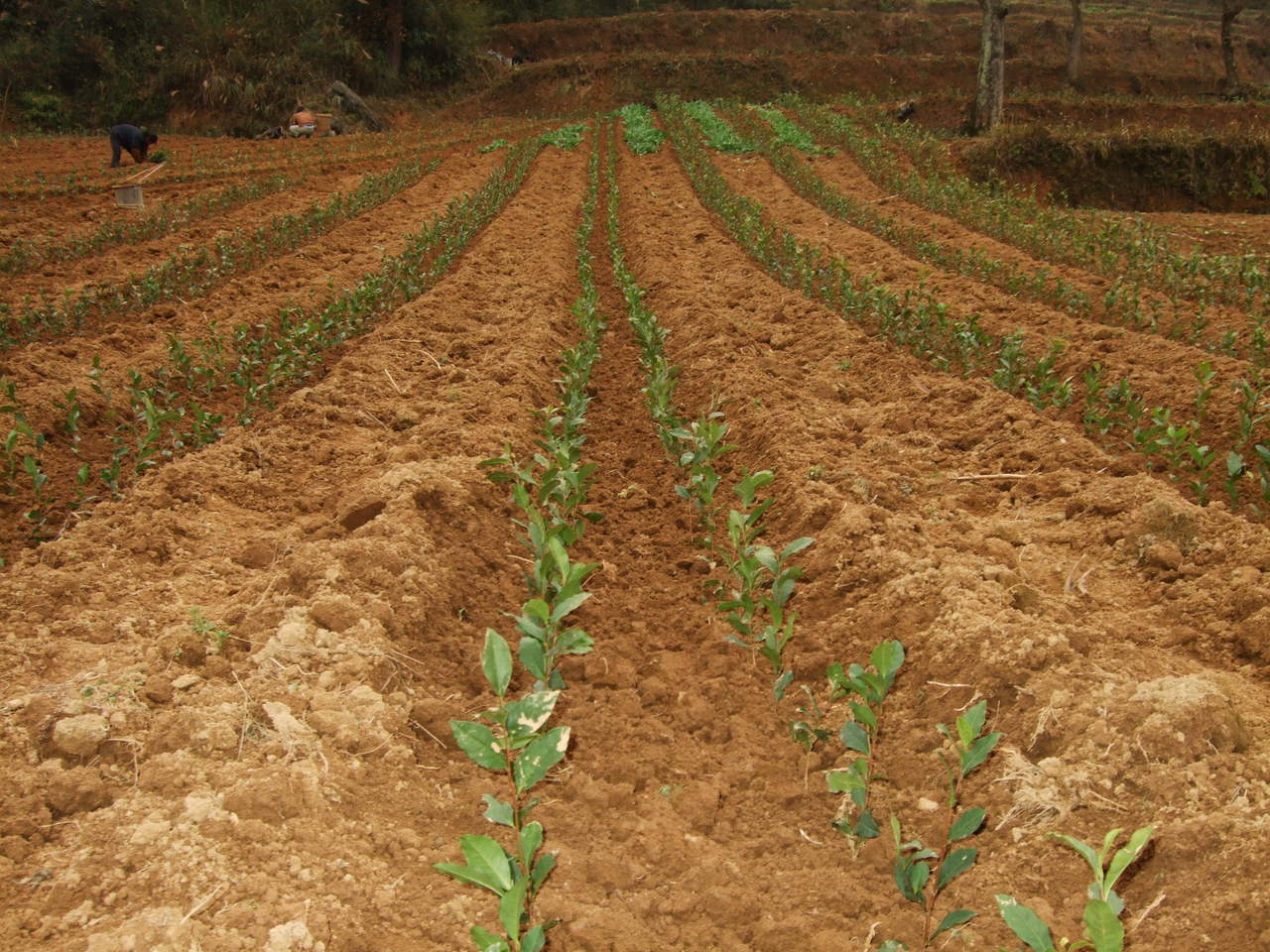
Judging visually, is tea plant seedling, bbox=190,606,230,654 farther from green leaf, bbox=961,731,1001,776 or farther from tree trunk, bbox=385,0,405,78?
tree trunk, bbox=385,0,405,78

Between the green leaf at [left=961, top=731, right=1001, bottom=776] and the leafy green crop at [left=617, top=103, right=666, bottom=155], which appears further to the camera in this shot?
the leafy green crop at [left=617, top=103, right=666, bottom=155]

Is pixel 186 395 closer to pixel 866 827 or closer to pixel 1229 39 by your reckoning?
pixel 866 827

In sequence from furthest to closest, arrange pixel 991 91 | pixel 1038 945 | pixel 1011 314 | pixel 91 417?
pixel 991 91 < pixel 1011 314 < pixel 91 417 < pixel 1038 945

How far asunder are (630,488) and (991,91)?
17.8m

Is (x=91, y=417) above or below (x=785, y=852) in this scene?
above

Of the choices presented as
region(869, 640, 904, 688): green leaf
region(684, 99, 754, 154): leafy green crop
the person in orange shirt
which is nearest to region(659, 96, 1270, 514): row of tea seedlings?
region(869, 640, 904, 688): green leaf

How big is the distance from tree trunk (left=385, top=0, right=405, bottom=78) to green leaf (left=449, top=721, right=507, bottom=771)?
107ft

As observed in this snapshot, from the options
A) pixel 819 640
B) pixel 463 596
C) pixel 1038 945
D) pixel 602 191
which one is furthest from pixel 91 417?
pixel 602 191

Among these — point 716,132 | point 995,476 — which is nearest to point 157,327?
point 995,476

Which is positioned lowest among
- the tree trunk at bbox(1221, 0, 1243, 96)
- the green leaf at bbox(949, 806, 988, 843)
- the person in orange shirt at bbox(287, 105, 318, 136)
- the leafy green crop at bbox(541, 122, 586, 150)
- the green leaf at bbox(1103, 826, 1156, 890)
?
the green leaf at bbox(949, 806, 988, 843)

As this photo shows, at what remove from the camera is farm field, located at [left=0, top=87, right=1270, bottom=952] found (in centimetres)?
238

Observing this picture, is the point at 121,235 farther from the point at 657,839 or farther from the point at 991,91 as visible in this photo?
the point at 991,91

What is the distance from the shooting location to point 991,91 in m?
18.9

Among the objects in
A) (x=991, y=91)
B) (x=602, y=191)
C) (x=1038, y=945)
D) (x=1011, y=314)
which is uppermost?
(x=991, y=91)
